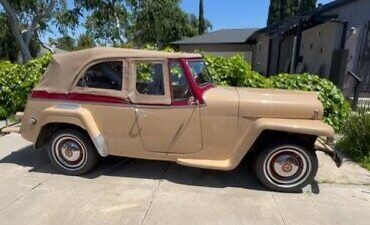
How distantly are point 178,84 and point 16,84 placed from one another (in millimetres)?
5333

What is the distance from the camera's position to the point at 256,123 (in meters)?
4.25

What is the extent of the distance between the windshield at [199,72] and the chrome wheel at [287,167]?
131 centimetres

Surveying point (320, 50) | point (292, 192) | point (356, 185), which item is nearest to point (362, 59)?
point (320, 50)

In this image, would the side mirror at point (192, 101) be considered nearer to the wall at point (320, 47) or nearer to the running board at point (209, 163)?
the running board at point (209, 163)

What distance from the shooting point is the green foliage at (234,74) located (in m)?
7.45

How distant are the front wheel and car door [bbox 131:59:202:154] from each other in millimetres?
843

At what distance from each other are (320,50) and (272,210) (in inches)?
416

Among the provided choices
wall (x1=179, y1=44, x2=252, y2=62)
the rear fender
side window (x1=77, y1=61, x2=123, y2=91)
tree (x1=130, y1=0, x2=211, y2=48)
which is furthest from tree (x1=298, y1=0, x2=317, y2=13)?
side window (x1=77, y1=61, x2=123, y2=91)

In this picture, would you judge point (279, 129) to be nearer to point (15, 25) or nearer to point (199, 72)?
point (199, 72)

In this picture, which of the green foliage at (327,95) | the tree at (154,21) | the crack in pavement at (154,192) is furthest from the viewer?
the tree at (154,21)

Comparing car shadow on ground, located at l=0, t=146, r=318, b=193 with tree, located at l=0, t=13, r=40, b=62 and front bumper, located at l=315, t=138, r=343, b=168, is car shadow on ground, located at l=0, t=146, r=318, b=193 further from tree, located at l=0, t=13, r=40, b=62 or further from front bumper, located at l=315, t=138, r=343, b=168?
tree, located at l=0, t=13, r=40, b=62

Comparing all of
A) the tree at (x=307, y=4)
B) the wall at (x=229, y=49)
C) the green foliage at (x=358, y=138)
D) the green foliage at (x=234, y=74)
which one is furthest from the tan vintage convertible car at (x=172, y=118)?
the tree at (x=307, y=4)

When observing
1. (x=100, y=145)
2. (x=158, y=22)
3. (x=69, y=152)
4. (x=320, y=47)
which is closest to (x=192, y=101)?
(x=100, y=145)

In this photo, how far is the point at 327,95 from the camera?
23.7 ft
